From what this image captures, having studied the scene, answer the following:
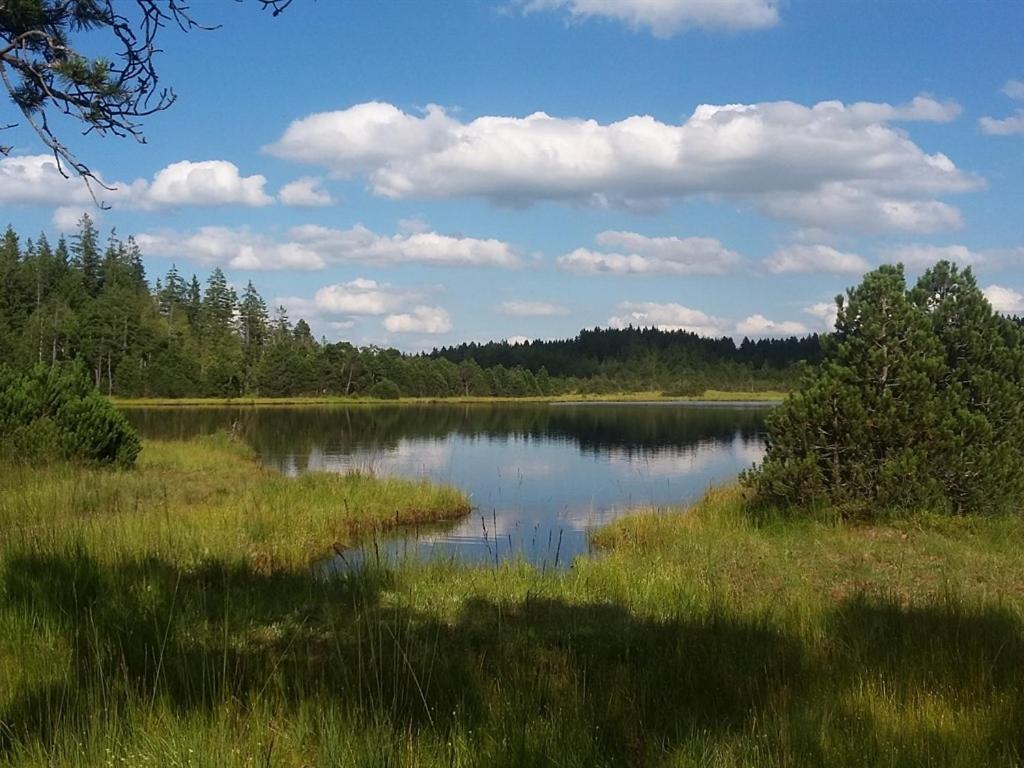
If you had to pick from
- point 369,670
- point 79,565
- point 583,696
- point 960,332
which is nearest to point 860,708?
point 583,696

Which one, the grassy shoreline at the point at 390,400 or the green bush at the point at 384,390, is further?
the green bush at the point at 384,390

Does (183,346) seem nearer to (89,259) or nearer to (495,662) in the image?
(89,259)

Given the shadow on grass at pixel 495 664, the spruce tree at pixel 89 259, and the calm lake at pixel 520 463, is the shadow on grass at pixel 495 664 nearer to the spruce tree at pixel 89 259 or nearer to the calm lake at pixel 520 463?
the calm lake at pixel 520 463

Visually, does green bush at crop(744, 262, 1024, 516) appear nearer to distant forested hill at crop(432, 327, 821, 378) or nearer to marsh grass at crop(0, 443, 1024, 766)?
marsh grass at crop(0, 443, 1024, 766)

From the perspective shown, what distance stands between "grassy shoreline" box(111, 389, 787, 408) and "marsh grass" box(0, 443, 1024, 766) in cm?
6573

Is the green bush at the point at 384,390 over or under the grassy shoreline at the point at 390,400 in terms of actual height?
over

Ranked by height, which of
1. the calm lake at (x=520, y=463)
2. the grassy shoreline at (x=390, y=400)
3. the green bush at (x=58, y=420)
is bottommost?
the calm lake at (x=520, y=463)

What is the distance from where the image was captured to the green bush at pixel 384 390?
106m

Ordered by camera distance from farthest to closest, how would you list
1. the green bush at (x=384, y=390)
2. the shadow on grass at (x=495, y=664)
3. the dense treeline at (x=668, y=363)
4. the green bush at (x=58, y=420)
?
the dense treeline at (x=668, y=363)
the green bush at (x=384, y=390)
the green bush at (x=58, y=420)
the shadow on grass at (x=495, y=664)

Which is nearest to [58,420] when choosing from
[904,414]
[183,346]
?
[904,414]

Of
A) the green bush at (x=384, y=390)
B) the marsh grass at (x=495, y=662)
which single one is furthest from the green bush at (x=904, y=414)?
the green bush at (x=384, y=390)

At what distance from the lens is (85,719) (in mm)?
3479

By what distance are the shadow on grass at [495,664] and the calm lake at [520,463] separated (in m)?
1.88

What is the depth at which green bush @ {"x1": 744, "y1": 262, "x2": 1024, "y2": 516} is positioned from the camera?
485 inches
